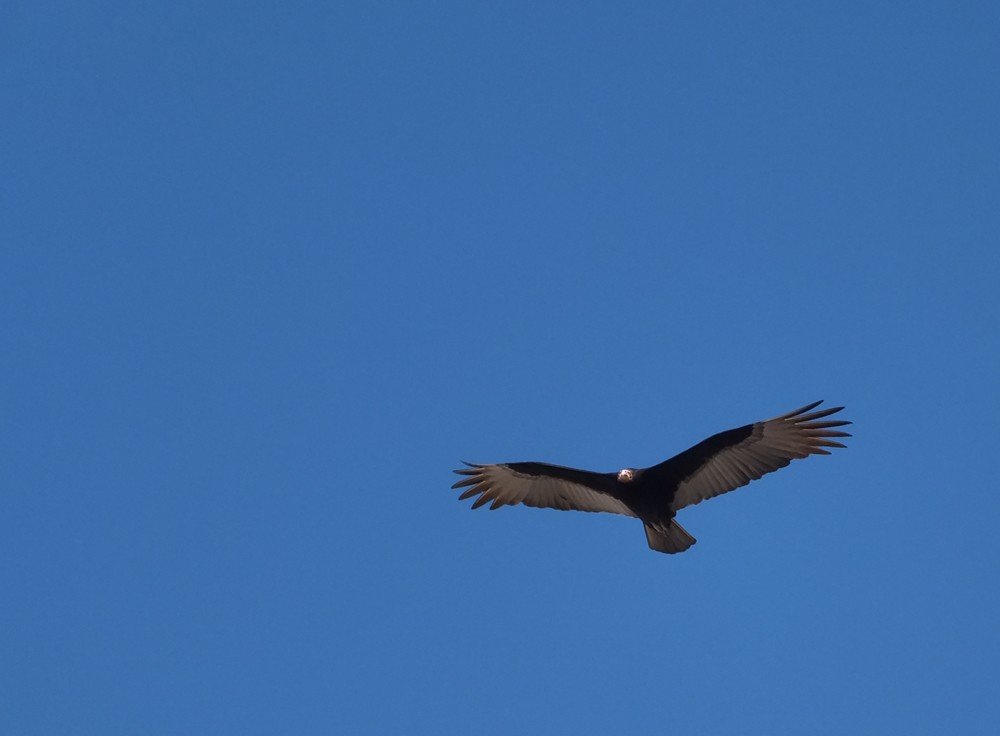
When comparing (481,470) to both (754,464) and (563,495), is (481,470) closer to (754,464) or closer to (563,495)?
(563,495)

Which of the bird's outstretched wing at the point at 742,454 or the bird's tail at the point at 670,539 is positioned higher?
the bird's outstretched wing at the point at 742,454

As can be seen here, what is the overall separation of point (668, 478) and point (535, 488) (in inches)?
61.8

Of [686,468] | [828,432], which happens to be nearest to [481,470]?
[686,468]

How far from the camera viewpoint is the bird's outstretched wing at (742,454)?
14469mm

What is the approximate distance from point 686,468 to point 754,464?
0.74 m

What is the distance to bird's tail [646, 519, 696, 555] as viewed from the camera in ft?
48.7

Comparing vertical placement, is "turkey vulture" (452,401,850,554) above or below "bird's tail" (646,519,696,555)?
above

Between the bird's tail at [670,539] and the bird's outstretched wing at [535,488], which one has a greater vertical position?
the bird's outstretched wing at [535,488]

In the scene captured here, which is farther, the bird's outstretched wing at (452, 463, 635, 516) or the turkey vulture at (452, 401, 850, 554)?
the bird's outstretched wing at (452, 463, 635, 516)

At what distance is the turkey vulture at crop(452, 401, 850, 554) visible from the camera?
14570 mm

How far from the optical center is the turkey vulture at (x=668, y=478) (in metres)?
14.6

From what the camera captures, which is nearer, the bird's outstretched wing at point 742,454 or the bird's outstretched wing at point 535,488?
the bird's outstretched wing at point 742,454

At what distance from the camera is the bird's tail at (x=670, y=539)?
48.7 ft

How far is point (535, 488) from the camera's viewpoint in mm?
15719
